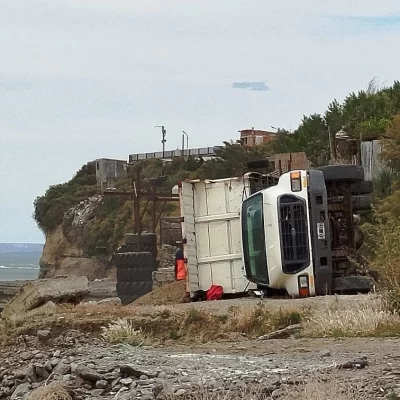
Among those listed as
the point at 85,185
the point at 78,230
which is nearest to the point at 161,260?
the point at 78,230

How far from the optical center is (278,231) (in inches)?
631

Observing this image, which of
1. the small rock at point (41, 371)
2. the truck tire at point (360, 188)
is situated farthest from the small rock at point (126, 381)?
the truck tire at point (360, 188)

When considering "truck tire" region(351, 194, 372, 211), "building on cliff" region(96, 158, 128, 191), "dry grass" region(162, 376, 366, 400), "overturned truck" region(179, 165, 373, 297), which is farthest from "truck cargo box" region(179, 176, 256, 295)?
"building on cliff" region(96, 158, 128, 191)

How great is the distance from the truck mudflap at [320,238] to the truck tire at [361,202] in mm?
1424

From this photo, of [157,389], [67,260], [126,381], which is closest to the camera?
[157,389]

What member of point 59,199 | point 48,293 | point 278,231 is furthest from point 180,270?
point 59,199

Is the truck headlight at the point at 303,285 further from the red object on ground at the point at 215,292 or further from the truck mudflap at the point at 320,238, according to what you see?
the red object on ground at the point at 215,292

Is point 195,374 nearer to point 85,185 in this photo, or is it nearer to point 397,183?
point 397,183

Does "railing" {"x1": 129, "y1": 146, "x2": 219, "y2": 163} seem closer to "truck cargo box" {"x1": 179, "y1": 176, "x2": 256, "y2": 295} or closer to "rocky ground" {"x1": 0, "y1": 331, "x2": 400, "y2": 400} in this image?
"truck cargo box" {"x1": 179, "y1": 176, "x2": 256, "y2": 295}

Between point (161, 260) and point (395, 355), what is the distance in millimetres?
27729

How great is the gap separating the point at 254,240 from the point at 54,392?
9418 mm

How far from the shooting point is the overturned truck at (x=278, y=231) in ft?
52.4

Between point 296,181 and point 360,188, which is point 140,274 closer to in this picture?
point 360,188

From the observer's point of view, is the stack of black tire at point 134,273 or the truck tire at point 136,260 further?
the truck tire at point 136,260
